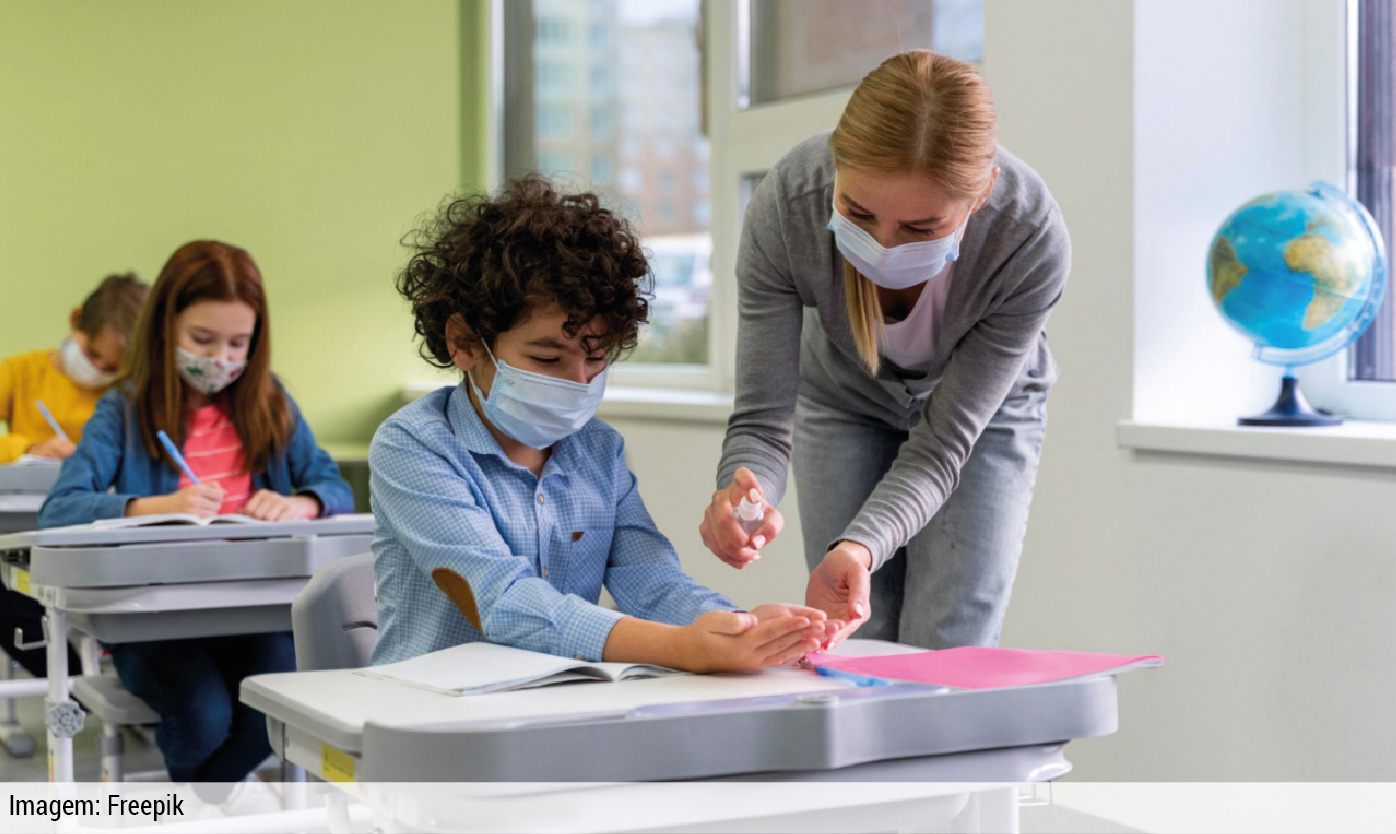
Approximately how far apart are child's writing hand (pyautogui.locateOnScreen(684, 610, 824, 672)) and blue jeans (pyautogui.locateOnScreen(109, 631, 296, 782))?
4.60ft

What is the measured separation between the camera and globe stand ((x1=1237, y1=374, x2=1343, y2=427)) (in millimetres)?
2191

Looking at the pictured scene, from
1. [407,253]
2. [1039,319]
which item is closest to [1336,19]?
[1039,319]

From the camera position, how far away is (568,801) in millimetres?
Result: 849

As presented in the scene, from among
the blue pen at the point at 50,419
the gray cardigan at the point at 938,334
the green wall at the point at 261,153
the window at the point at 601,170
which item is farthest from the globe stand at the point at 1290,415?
the green wall at the point at 261,153

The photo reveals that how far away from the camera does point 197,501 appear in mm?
2346

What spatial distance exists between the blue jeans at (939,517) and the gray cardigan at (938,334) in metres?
0.08

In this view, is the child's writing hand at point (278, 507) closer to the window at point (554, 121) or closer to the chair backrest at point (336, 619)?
the chair backrest at point (336, 619)

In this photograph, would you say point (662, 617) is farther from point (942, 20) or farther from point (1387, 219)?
point (942, 20)

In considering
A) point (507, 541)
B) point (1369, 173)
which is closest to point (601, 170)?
point (1369, 173)

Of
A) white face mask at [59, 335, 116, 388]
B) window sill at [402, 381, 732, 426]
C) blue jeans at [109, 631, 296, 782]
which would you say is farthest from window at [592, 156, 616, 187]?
blue jeans at [109, 631, 296, 782]

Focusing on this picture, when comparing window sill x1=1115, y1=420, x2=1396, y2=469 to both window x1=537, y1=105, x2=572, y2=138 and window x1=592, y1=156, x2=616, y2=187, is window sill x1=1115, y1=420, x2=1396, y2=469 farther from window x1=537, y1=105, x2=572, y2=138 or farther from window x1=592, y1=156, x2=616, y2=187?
window x1=537, y1=105, x2=572, y2=138

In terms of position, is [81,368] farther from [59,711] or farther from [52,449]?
[59,711]

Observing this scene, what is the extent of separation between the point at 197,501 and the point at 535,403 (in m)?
1.15

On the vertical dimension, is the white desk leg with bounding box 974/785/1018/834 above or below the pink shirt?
below
